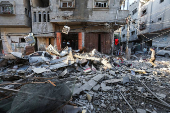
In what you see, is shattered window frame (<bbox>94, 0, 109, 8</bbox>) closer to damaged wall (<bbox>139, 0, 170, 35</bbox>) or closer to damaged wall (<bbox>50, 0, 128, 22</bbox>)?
damaged wall (<bbox>50, 0, 128, 22</bbox>)

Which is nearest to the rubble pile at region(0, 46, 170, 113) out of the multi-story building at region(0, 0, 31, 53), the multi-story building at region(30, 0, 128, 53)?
the multi-story building at region(30, 0, 128, 53)

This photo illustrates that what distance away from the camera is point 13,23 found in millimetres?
13484

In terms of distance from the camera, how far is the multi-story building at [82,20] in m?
12.8

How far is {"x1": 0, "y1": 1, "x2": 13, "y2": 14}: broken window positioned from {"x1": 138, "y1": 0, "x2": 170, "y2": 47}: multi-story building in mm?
19582

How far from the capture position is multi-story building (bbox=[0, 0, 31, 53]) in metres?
13.2

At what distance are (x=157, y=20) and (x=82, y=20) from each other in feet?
47.0

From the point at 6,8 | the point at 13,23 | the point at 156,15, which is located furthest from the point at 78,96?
the point at 156,15

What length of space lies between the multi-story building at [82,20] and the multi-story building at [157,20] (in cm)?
528

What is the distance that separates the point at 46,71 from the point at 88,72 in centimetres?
273

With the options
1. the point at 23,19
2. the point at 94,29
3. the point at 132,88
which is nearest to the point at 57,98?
the point at 132,88

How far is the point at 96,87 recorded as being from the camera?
13.2 ft

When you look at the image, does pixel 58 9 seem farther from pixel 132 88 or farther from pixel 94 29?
pixel 132 88

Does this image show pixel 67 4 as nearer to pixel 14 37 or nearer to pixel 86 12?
pixel 86 12

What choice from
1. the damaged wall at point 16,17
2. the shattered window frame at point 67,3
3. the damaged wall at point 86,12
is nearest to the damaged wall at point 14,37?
the damaged wall at point 16,17
